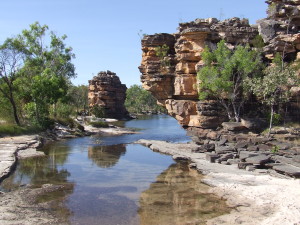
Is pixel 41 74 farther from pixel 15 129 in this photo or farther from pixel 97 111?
pixel 97 111

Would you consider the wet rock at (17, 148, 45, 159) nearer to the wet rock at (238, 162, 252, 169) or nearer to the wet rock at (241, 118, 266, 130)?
the wet rock at (238, 162, 252, 169)

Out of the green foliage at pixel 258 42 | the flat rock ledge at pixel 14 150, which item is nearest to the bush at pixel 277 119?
the green foliage at pixel 258 42

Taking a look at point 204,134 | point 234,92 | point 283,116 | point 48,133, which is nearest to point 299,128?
point 283,116

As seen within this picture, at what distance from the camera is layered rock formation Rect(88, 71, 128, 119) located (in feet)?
284

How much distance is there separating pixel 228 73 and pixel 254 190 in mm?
18829

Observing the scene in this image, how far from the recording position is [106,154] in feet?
100

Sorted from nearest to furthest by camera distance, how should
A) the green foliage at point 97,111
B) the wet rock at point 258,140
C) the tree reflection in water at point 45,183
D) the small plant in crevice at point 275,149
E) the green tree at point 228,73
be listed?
the tree reflection in water at point 45,183 → the small plant in crevice at point 275,149 → the wet rock at point 258,140 → the green tree at point 228,73 → the green foliage at point 97,111

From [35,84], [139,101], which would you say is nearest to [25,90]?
[35,84]

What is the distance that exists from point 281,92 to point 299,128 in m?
3.80

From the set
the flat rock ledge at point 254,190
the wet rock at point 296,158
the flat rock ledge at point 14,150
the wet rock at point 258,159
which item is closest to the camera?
the flat rock ledge at point 254,190

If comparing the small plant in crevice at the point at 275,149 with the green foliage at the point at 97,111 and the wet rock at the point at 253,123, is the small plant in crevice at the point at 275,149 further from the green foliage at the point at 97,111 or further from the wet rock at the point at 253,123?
the green foliage at the point at 97,111

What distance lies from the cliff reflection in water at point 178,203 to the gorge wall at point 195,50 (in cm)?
1718

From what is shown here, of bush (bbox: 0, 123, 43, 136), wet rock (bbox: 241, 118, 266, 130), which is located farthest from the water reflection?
wet rock (bbox: 241, 118, 266, 130)

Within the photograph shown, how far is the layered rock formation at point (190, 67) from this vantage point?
35719mm
